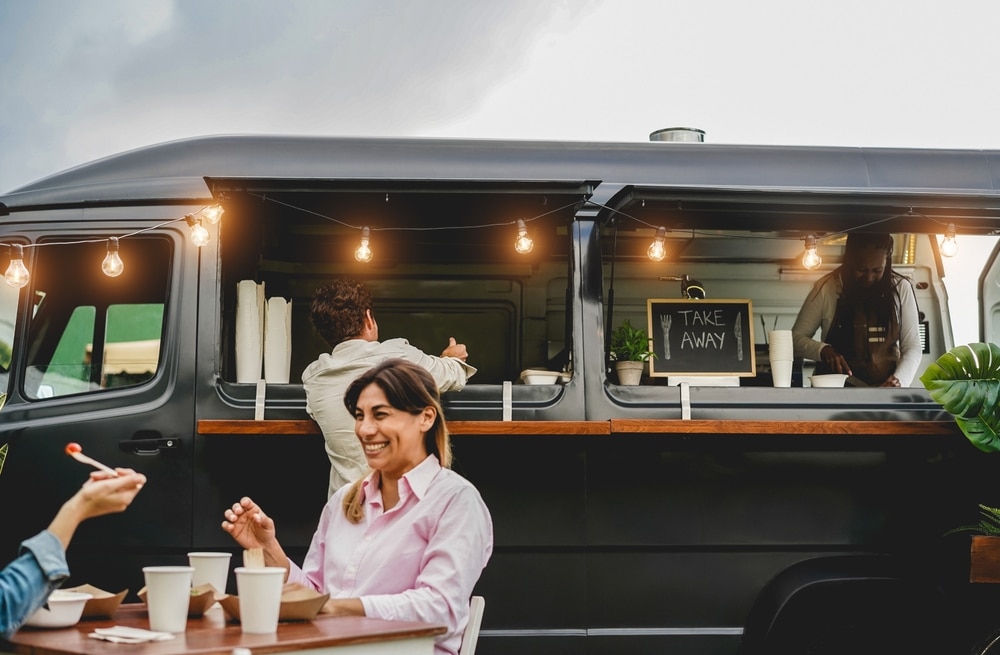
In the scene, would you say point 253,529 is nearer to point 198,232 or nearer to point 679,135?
point 198,232

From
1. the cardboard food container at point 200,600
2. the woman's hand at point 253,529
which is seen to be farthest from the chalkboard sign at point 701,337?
the cardboard food container at point 200,600

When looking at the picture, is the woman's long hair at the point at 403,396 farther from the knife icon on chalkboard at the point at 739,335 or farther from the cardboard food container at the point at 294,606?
the knife icon on chalkboard at the point at 739,335

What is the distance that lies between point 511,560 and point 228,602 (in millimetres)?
2045

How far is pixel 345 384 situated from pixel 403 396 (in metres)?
1.22

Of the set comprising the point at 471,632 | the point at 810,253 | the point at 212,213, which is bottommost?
the point at 471,632

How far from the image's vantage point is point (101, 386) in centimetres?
438

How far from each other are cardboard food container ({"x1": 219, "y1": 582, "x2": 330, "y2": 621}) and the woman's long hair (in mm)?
602

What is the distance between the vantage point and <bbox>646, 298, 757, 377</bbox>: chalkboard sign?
4.69 meters

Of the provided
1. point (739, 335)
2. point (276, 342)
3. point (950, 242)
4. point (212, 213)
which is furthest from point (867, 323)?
point (212, 213)

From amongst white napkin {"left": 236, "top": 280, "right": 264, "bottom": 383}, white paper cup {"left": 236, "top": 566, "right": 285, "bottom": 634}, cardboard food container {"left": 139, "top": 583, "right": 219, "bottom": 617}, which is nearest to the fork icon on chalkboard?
white napkin {"left": 236, "top": 280, "right": 264, "bottom": 383}

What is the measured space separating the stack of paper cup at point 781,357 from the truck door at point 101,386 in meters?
2.66

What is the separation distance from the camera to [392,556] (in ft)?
9.04

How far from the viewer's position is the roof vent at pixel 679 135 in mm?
5082

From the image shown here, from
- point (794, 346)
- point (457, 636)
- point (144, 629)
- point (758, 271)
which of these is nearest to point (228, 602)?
point (144, 629)
